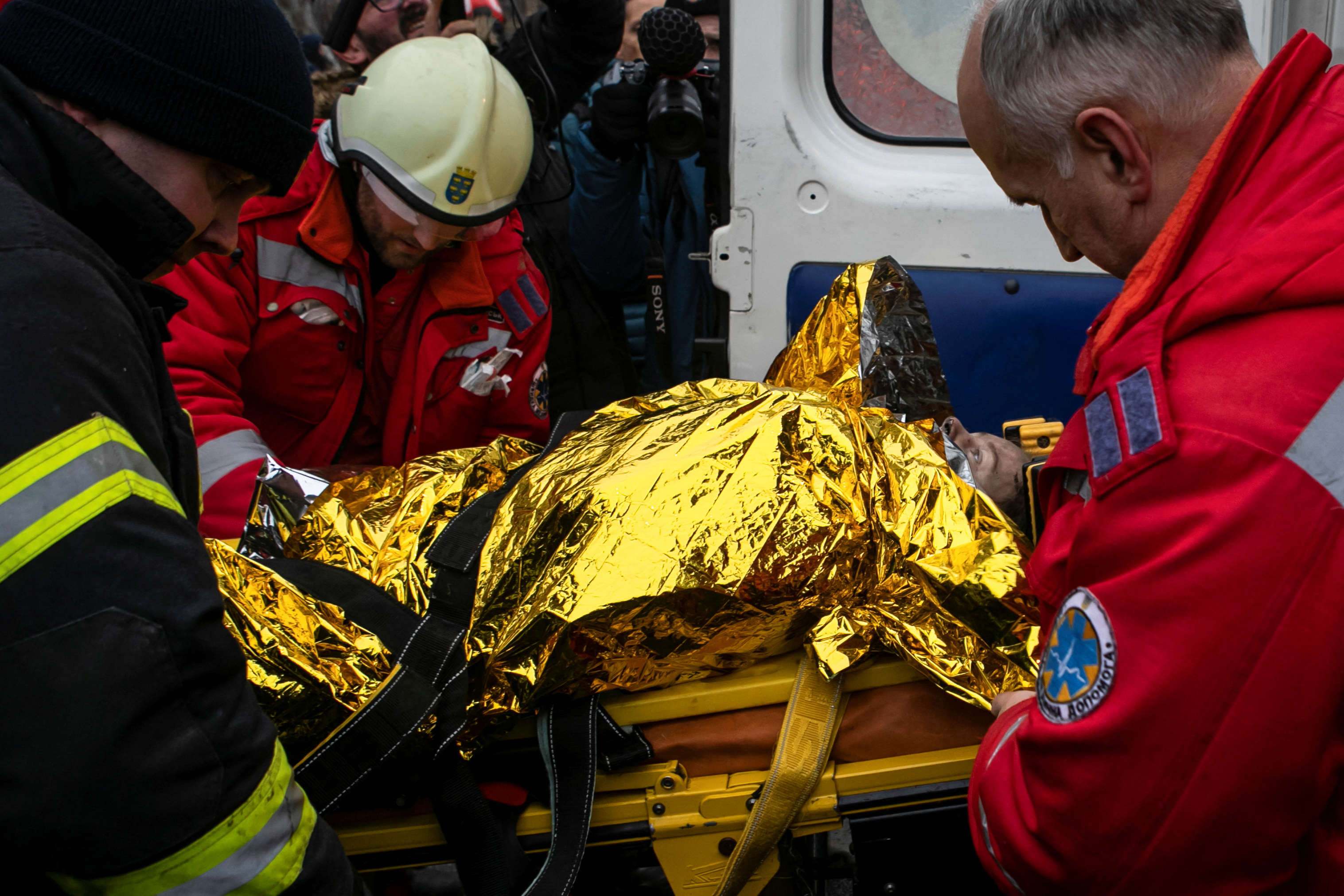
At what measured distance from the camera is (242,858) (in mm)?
876

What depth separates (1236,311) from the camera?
0.82 m

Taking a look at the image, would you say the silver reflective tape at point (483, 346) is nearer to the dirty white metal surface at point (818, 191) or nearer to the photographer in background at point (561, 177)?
the dirty white metal surface at point (818, 191)

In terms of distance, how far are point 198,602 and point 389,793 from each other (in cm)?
61

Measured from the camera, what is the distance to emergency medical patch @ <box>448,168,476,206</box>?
2021 millimetres

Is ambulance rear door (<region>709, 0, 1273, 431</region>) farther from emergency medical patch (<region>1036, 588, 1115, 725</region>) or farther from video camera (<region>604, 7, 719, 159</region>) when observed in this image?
emergency medical patch (<region>1036, 588, 1115, 725</region>)

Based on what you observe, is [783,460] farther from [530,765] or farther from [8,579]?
[8,579]

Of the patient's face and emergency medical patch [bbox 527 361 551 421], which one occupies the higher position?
the patient's face

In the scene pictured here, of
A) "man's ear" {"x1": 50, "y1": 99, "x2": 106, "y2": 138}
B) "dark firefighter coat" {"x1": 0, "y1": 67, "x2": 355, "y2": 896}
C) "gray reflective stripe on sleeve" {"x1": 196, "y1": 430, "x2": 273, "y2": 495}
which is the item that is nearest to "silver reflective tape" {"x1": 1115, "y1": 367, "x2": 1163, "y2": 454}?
"dark firefighter coat" {"x1": 0, "y1": 67, "x2": 355, "y2": 896}

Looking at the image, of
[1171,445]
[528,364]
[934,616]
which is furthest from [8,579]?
[528,364]

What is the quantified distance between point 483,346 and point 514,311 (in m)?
0.12

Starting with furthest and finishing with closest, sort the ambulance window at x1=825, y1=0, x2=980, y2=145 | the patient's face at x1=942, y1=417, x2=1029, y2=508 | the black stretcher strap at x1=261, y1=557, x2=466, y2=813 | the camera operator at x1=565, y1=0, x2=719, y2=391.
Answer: the camera operator at x1=565, y1=0, x2=719, y2=391
the ambulance window at x1=825, y1=0, x2=980, y2=145
the patient's face at x1=942, y1=417, x2=1029, y2=508
the black stretcher strap at x1=261, y1=557, x2=466, y2=813

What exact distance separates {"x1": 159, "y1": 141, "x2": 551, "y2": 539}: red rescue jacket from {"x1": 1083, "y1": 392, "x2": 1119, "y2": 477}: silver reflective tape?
1.42m

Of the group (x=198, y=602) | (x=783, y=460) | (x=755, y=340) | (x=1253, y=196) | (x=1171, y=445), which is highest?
(x=1253, y=196)

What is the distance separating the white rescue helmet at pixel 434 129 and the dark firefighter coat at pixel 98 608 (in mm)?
1129
